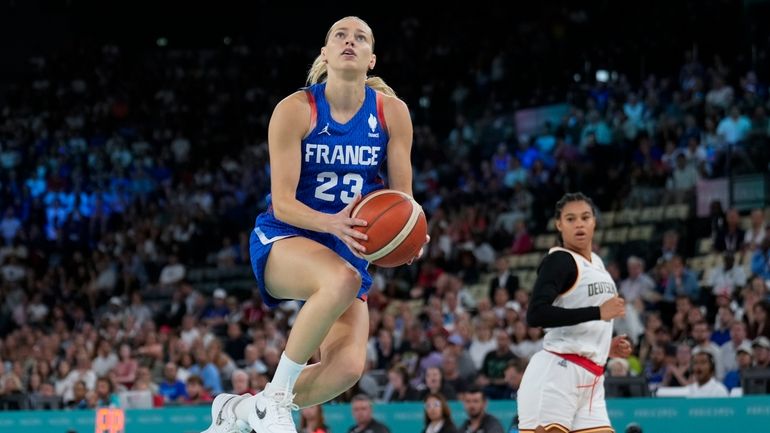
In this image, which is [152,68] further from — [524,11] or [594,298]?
[594,298]

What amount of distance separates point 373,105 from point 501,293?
972cm

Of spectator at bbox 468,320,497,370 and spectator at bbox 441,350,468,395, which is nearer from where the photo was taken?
spectator at bbox 441,350,468,395

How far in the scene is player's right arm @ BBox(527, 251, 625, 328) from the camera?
763 cm

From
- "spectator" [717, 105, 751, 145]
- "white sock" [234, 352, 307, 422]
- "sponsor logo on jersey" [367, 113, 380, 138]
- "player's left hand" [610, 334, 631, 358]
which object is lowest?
"white sock" [234, 352, 307, 422]

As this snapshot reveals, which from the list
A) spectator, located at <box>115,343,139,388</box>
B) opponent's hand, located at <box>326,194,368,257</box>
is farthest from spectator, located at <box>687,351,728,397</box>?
spectator, located at <box>115,343,139,388</box>

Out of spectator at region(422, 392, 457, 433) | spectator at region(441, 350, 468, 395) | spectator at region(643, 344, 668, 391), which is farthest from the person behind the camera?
spectator at region(441, 350, 468, 395)

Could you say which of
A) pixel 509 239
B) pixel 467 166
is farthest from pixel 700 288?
pixel 467 166

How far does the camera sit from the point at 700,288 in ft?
52.3

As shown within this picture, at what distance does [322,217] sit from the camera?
6.58 m

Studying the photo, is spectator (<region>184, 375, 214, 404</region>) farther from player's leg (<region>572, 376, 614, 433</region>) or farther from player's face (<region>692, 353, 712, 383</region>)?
player's leg (<region>572, 376, 614, 433</region>)

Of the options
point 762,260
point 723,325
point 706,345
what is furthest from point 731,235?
point 706,345

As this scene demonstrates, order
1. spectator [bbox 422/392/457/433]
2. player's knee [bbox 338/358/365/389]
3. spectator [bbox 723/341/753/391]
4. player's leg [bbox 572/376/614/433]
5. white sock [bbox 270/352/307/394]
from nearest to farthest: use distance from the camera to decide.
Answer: white sock [bbox 270/352/307/394]
player's knee [bbox 338/358/365/389]
player's leg [bbox 572/376/614/433]
spectator [bbox 422/392/457/433]
spectator [bbox 723/341/753/391]

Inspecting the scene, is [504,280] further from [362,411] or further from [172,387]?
[362,411]

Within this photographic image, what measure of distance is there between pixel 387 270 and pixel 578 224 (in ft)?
40.4
